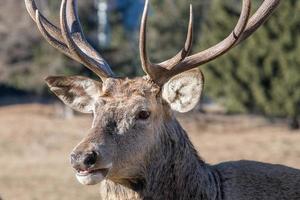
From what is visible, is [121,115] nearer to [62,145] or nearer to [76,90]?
[76,90]

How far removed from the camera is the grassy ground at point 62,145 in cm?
1931

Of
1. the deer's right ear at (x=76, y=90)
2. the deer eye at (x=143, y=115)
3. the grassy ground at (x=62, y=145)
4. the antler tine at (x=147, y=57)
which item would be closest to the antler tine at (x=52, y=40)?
the deer's right ear at (x=76, y=90)

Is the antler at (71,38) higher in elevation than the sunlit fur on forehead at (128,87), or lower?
higher

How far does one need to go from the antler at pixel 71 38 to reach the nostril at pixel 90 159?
45.9 inches

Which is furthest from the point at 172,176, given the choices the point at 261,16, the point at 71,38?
the point at 261,16

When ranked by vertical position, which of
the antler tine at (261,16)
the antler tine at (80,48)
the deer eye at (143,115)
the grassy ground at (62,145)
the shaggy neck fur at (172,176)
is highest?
the antler tine at (261,16)

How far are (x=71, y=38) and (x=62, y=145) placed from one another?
22271 millimetres

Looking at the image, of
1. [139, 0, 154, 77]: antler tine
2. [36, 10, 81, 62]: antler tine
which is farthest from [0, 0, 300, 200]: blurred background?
[139, 0, 154, 77]: antler tine

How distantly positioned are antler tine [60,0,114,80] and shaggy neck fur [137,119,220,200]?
72 cm

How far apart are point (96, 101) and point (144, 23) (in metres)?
0.69

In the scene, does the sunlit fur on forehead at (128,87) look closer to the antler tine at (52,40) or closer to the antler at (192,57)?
the antler at (192,57)

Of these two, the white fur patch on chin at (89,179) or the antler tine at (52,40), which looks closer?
the white fur patch on chin at (89,179)

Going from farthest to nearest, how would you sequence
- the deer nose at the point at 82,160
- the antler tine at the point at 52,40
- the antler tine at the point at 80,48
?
1. the antler tine at the point at 52,40
2. the antler tine at the point at 80,48
3. the deer nose at the point at 82,160

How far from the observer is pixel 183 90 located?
704cm
